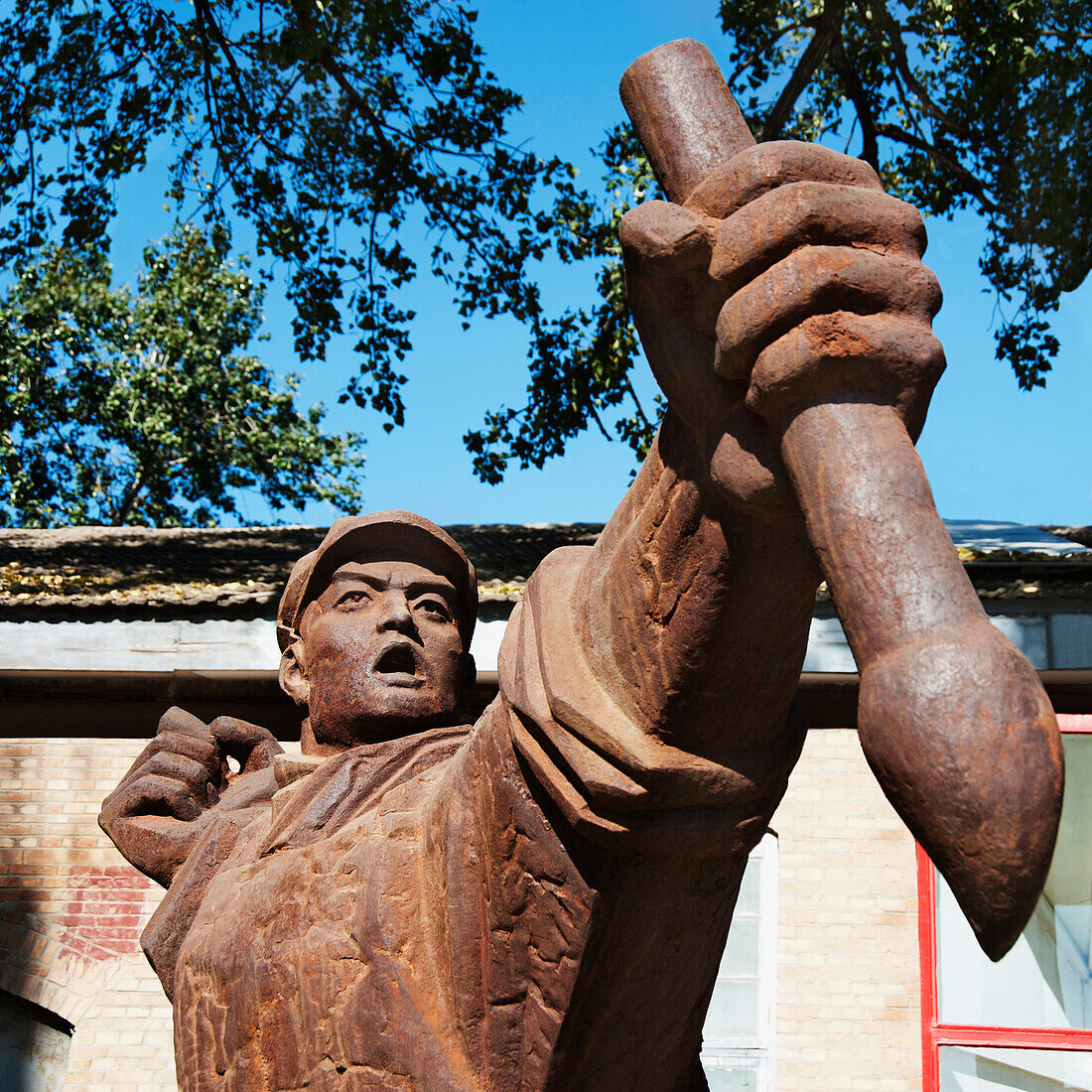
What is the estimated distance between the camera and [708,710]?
4.95 ft

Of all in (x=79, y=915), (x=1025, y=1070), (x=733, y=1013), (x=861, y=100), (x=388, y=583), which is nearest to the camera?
(x=388, y=583)

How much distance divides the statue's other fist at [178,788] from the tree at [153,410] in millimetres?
14758

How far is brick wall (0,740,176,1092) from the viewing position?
21.6ft

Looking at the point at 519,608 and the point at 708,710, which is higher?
the point at 519,608

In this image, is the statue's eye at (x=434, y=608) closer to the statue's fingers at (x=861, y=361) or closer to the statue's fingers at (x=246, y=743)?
the statue's fingers at (x=246, y=743)

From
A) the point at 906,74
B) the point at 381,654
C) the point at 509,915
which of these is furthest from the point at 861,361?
the point at 906,74

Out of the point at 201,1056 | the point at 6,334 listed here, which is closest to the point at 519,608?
the point at 201,1056

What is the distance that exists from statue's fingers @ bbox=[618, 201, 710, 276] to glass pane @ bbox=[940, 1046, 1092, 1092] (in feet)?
18.5

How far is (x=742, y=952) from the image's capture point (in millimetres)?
6375

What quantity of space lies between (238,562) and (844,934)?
4.69m

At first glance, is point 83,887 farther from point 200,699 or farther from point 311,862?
point 311,862

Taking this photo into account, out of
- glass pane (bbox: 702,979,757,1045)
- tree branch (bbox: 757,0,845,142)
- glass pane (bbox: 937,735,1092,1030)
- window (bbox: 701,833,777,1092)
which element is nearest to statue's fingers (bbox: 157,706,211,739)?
window (bbox: 701,833,777,1092)

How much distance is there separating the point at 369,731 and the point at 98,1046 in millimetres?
5134

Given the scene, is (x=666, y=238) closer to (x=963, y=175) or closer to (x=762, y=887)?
(x=762, y=887)
